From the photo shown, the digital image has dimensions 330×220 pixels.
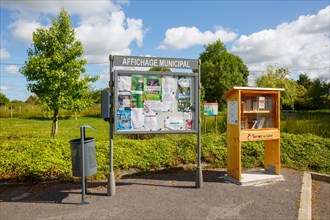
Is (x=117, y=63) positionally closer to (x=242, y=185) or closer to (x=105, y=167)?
(x=105, y=167)

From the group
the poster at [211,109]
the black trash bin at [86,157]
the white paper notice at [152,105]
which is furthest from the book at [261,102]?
the poster at [211,109]

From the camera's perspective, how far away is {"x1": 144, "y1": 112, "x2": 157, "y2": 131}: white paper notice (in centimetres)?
577

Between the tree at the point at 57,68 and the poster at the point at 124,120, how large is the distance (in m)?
8.26

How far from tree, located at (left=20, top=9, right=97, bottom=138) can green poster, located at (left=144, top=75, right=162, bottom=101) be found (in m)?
8.39

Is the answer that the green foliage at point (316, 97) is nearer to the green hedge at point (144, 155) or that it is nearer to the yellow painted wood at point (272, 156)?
the green hedge at point (144, 155)

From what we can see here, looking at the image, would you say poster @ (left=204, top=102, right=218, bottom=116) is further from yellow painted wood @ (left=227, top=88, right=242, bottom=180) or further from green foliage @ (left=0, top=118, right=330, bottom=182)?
yellow painted wood @ (left=227, top=88, right=242, bottom=180)

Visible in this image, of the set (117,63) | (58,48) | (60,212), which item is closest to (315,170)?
(117,63)

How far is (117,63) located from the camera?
17.7ft

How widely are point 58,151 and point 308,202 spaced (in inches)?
196

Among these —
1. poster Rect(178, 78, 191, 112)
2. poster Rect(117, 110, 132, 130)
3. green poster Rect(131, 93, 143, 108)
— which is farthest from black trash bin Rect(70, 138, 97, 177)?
poster Rect(178, 78, 191, 112)

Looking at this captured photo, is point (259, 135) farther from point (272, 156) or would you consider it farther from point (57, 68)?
point (57, 68)

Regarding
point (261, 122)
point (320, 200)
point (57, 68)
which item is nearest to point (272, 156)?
point (261, 122)

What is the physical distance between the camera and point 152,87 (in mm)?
5777

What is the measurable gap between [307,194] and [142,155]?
3563 millimetres
